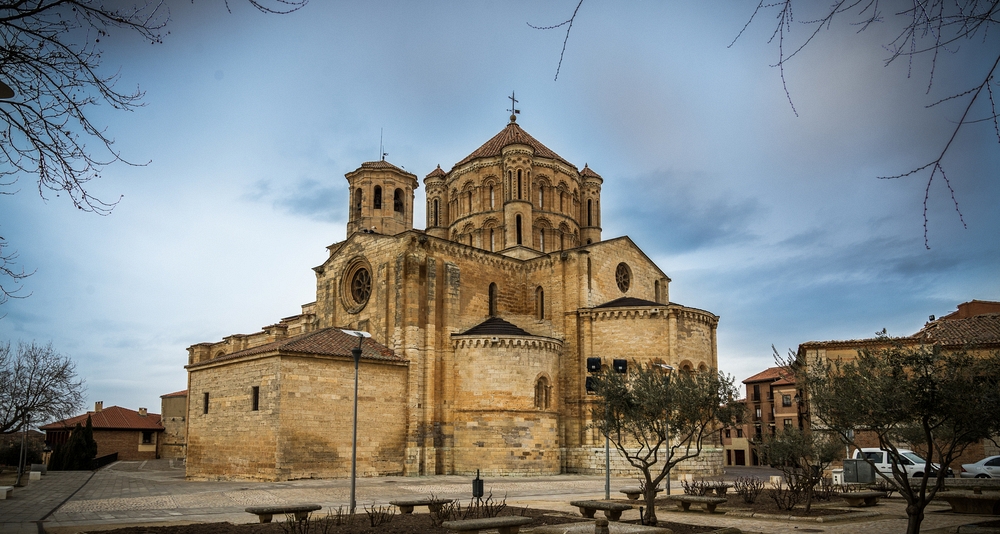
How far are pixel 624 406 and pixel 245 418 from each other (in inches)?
644

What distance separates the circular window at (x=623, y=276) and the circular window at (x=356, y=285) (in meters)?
11.8

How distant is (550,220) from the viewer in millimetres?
38406

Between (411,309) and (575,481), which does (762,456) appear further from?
(411,309)

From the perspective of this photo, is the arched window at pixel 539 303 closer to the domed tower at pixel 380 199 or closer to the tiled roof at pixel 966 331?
the domed tower at pixel 380 199

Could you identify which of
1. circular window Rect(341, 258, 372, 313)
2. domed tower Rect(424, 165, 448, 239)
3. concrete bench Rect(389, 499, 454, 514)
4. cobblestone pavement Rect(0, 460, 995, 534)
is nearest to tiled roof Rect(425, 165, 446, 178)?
domed tower Rect(424, 165, 448, 239)

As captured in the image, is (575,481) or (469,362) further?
(469,362)

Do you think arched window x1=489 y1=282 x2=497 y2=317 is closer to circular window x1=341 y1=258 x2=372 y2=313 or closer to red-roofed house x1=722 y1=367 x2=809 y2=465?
circular window x1=341 y1=258 x2=372 y2=313

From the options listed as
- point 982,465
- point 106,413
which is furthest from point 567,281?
point 106,413

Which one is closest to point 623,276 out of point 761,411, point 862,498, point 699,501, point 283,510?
point 862,498

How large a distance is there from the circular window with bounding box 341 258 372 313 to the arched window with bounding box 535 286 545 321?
7.77 metres

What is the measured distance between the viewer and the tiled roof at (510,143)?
129ft

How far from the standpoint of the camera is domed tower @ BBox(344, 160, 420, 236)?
120 feet

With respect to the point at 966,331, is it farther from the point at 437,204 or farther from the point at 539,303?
the point at 437,204

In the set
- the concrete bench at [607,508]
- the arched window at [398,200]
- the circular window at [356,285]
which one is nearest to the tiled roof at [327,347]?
the circular window at [356,285]
